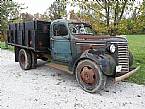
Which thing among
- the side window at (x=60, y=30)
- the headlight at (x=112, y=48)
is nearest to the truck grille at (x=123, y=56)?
the headlight at (x=112, y=48)

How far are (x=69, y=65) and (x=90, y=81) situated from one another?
41.9 inches

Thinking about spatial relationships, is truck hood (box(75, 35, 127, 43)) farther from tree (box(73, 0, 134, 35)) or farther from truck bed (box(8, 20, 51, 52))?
tree (box(73, 0, 134, 35))

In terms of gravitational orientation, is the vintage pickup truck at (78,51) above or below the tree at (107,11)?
below

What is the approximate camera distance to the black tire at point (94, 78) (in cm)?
740

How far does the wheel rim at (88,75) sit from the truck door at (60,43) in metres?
0.98

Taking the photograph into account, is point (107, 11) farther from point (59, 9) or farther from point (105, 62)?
point (59, 9)

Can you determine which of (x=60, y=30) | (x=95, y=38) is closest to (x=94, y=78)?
(x=95, y=38)

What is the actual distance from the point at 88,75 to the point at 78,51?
0.96 m

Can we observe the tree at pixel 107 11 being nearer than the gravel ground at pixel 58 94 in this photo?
No

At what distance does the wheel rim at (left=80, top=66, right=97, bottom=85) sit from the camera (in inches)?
298

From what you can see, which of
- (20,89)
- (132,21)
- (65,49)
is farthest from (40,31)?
(132,21)

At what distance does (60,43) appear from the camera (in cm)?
887

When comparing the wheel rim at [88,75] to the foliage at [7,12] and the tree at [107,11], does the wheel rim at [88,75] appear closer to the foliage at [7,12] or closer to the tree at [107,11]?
the tree at [107,11]

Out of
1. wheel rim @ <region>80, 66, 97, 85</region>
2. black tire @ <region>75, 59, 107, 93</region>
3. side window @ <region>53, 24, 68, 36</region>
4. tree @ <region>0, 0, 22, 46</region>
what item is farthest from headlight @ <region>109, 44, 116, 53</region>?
tree @ <region>0, 0, 22, 46</region>
